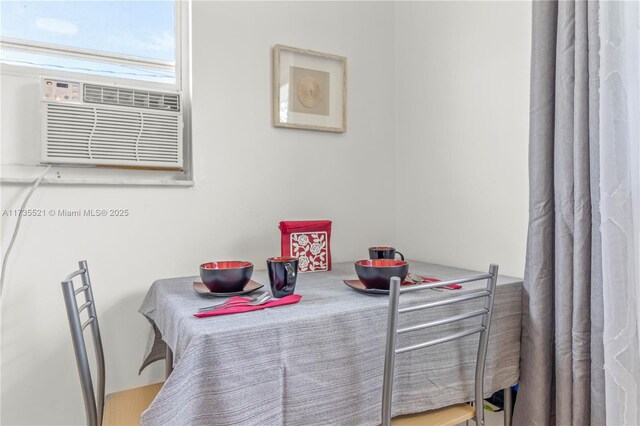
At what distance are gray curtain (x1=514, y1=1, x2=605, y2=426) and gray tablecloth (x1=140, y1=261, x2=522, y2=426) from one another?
0.09 m

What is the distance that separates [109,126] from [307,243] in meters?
0.87

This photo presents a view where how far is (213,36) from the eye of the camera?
5.49 ft

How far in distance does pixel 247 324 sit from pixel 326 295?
0.35m

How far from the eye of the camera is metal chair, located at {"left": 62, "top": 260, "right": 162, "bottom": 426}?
105 cm

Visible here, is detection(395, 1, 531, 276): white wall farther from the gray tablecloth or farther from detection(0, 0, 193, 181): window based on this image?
detection(0, 0, 193, 181): window

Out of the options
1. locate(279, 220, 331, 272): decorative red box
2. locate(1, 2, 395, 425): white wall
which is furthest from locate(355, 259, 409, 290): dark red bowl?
locate(1, 2, 395, 425): white wall

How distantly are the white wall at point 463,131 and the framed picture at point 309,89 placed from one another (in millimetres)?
357

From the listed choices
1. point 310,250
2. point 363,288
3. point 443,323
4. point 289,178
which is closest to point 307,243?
point 310,250

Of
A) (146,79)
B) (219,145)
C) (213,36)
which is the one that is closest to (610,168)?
(219,145)

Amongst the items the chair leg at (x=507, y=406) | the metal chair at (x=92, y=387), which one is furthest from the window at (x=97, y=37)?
the chair leg at (x=507, y=406)

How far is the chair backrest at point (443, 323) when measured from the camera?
95 centimetres

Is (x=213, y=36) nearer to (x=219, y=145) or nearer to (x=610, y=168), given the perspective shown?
(x=219, y=145)

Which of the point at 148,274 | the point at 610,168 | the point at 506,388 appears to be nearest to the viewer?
the point at 610,168

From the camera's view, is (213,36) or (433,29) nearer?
(213,36)
